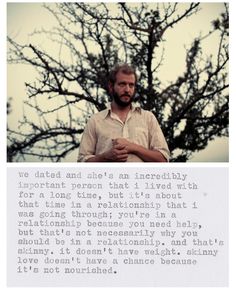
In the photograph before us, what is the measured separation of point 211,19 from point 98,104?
584mm

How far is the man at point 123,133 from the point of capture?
297 cm

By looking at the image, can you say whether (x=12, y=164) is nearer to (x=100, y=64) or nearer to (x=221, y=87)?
(x=100, y=64)

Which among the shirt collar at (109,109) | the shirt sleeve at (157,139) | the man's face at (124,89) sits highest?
the man's face at (124,89)

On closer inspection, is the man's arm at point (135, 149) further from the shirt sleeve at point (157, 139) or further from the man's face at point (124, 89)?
the man's face at point (124, 89)

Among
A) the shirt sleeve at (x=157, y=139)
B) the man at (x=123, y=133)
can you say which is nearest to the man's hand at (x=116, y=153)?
the man at (x=123, y=133)

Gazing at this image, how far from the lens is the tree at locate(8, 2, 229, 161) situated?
123 inches

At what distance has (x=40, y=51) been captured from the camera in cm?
314

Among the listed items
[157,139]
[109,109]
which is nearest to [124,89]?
[109,109]

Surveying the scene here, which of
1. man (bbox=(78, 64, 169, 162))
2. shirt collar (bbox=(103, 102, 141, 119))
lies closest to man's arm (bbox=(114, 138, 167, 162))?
man (bbox=(78, 64, 169, 162))

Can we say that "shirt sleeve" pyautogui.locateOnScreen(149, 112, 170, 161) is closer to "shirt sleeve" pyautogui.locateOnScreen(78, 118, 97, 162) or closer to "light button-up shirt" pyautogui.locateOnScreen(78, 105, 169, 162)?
"light button-up shirt" pyautogui.locateOnScreen(78, 105, 169, 162)

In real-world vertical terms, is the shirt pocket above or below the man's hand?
above

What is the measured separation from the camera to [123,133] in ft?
9.76

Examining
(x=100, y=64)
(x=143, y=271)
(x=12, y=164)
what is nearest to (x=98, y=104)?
(x=100, y=64)

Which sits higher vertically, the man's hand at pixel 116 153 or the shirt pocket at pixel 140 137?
the shirt pocket at pixel 140 137
